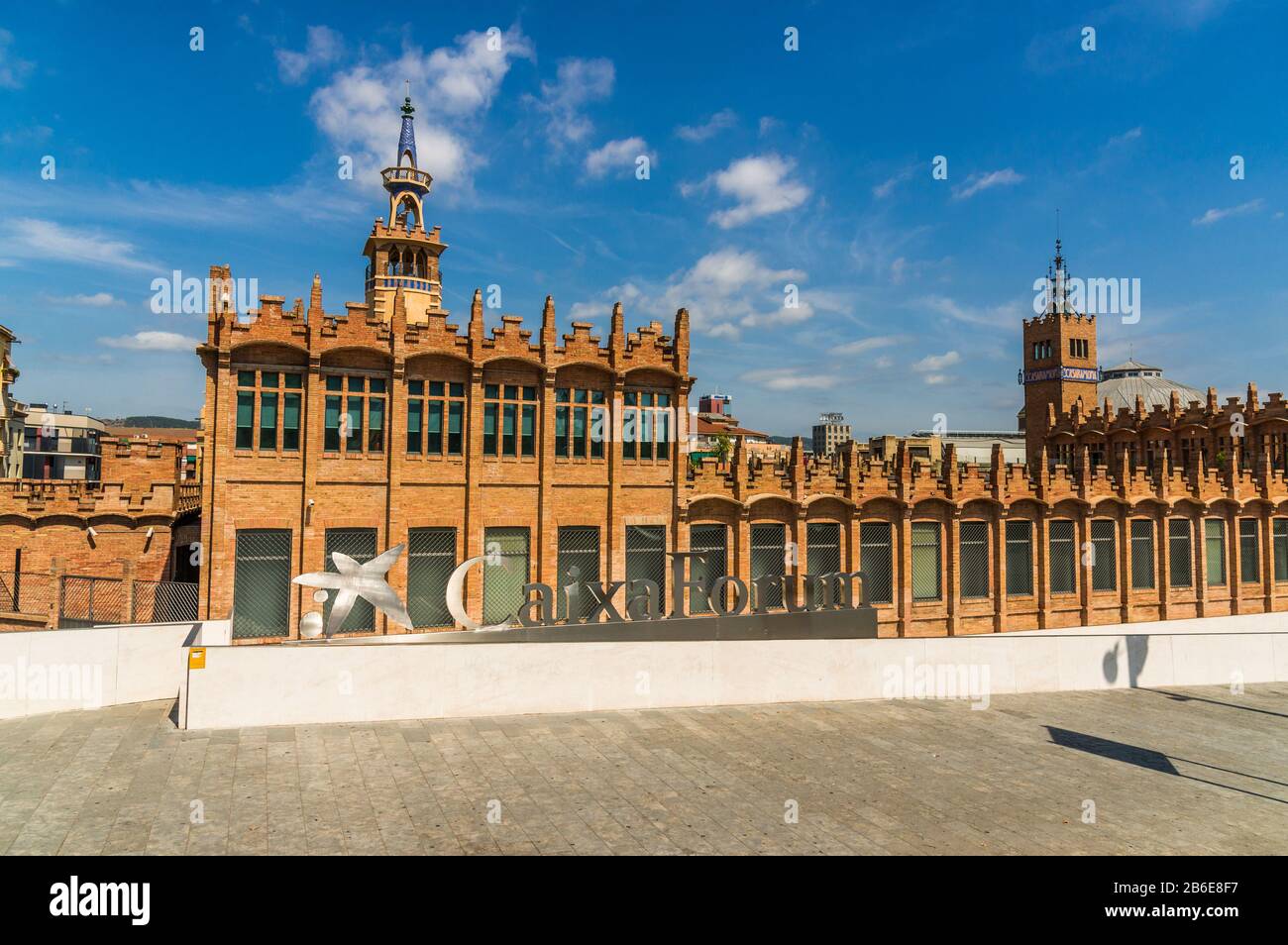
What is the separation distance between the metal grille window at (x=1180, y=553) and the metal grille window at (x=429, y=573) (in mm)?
36810

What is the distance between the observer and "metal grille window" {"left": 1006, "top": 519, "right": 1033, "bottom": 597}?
37.1 meters

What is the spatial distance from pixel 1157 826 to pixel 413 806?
39.9 ft

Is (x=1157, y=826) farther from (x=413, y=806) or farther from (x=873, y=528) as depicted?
(x=873, y=528)

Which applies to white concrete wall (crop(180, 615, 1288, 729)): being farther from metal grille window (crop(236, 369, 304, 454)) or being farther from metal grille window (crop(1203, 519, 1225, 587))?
metal grille window (crop(1203, 519, 1225, 587))

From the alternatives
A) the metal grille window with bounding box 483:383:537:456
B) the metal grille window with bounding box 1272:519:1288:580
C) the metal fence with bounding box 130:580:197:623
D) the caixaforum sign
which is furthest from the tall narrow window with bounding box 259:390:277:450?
Result: the metal grille window with bounding box 1272:519:1288:580

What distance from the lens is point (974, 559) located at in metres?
36.4

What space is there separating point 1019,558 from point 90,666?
118 feet

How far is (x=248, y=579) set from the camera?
25.3 metres

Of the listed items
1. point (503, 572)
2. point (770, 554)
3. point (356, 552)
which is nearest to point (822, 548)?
point (770, 554)

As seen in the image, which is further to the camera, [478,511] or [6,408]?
[6,408]

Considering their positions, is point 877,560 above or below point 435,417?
below

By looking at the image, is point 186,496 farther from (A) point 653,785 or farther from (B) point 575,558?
(A) point 653,785

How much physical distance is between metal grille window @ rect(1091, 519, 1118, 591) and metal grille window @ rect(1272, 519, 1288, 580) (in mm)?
12162
